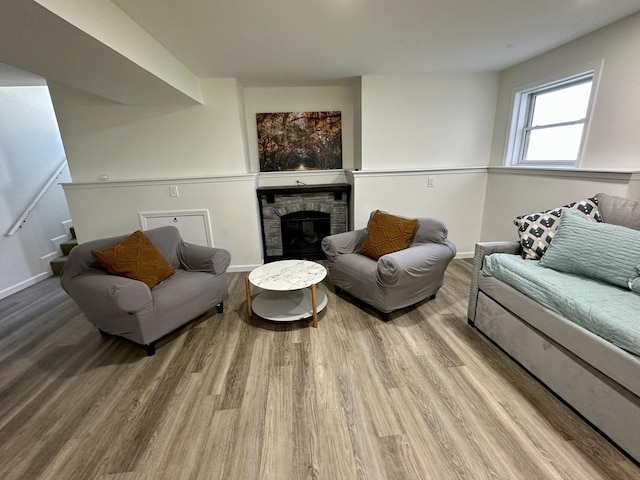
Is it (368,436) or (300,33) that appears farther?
(300,33)

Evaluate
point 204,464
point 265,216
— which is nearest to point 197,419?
point 204,464

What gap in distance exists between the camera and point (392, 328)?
231 cm

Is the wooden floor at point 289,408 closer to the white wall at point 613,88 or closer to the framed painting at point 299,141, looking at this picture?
the white wall at point 613,88

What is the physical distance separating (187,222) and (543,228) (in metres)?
3.57

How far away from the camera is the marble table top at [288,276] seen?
2213mm

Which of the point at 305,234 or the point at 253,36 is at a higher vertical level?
the point at 253,36

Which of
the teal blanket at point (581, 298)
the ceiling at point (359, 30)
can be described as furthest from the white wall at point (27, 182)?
the teal blanket at point (581, 298)

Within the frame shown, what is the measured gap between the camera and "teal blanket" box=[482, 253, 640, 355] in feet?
4.27

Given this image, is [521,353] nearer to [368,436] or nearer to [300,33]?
[368,436]

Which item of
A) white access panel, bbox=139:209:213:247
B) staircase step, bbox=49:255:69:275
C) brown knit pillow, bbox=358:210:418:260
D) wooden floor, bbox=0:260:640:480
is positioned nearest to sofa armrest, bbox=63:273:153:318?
wooden floor, bbox=0:260:640:480

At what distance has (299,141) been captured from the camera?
3.80 meters

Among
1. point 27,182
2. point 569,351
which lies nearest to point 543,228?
point 569,351

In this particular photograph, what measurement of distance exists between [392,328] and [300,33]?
243 cm

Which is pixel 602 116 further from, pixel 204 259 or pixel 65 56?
pixel 65 56
